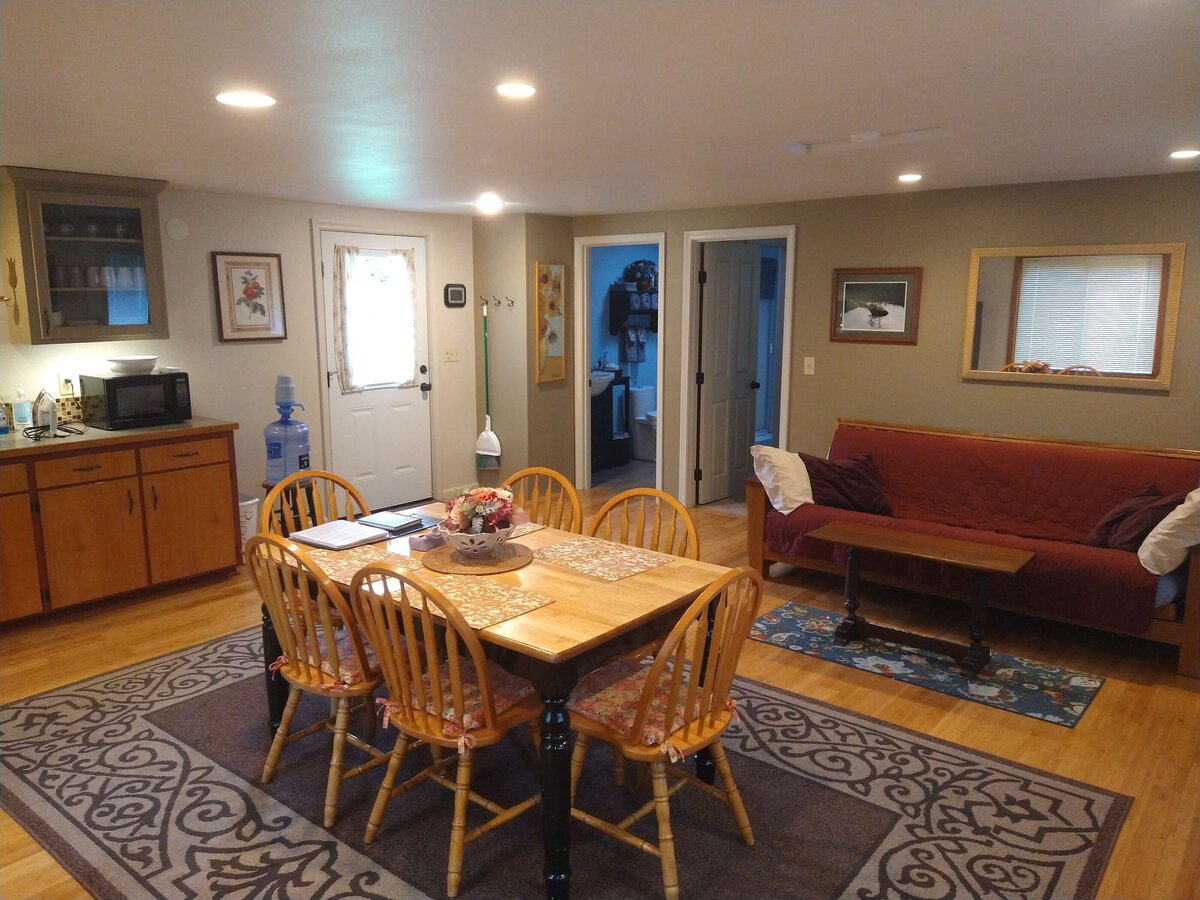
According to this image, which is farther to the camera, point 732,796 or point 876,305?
point 876,305

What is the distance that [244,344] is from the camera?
5238 mm

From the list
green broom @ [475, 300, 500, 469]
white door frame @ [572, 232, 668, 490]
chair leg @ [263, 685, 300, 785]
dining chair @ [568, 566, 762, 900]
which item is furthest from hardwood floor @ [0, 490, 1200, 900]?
green broom @ [475, 300, 500, 469]

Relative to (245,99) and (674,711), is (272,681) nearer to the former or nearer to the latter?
(674,711)

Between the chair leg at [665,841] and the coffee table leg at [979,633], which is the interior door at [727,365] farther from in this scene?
the chair leg at [665,841]

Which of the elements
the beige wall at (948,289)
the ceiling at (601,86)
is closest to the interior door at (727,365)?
the beige wall at (948,289)

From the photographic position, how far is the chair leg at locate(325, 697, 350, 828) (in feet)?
8.28

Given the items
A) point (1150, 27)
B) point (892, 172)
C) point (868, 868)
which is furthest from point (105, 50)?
point (892, 172)

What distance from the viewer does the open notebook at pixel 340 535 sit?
2.94 m

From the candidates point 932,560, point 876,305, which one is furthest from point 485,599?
point 876,305

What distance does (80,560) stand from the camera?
4.12 m

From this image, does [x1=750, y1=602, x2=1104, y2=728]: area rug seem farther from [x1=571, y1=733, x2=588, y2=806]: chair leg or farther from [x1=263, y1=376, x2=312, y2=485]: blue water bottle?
[x1=263, y1=376, x2=312, y2=485]: blue water bottle

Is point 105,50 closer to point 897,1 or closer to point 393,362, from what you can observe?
point 897,1

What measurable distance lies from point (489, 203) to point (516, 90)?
122 inches

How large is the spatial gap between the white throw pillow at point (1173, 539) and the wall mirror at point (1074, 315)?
110cm
